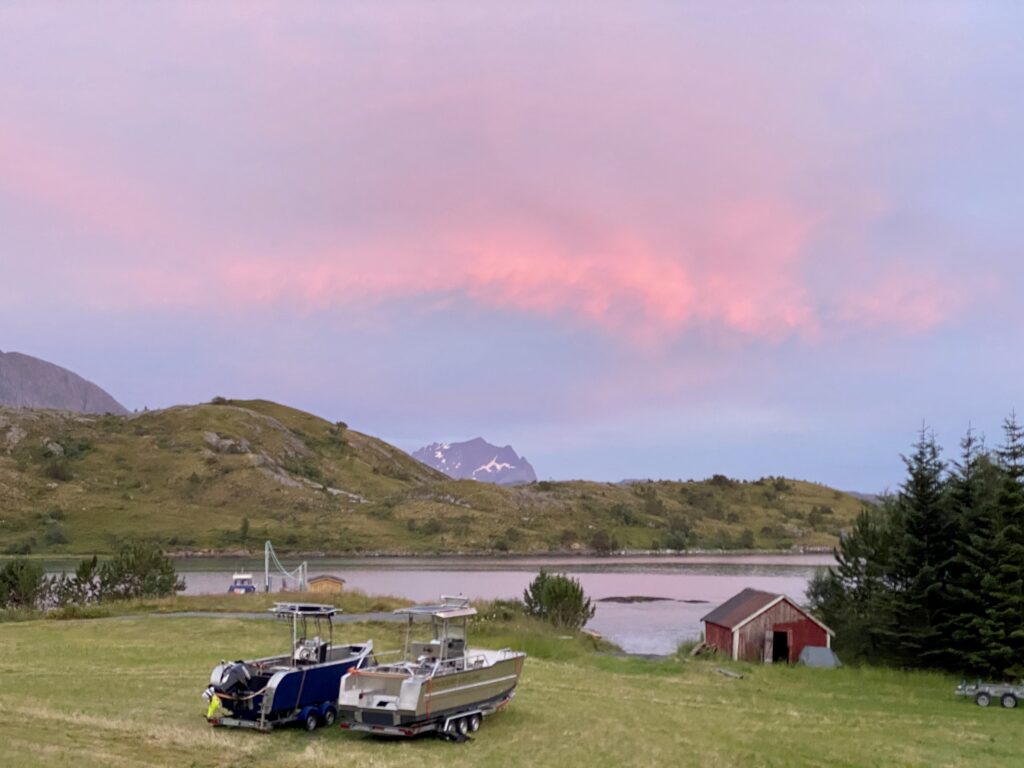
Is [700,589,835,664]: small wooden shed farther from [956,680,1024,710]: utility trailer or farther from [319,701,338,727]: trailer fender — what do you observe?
[319,701,338,727]: trailer fender

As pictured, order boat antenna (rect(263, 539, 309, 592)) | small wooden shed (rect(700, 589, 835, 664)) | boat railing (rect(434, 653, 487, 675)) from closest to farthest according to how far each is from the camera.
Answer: boat railing (rect(434, 653, 487, 675)), small wooden shed (rect(700, 589, 835, 664)), boat antenna (rect(263, 539, 309, 592))

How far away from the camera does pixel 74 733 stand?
1488cm

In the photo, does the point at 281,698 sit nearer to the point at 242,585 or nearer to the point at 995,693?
the point at 995,693

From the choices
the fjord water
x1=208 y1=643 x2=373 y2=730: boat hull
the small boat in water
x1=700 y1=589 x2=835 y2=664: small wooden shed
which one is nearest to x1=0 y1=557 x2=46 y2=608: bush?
the small boat in water

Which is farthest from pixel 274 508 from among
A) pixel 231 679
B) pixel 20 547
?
pixel 231 679

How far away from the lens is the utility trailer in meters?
24.3

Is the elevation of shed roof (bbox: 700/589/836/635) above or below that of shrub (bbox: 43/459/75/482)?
below

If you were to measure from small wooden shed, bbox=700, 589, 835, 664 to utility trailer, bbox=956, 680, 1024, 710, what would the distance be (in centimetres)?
1098

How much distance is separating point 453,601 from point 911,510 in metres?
22.9

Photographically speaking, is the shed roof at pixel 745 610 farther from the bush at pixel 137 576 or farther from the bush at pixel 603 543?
the bush at pixel 603 543

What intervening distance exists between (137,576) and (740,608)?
39395mm

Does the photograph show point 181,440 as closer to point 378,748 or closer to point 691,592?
point 691,592

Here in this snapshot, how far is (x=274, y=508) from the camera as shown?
157 meters

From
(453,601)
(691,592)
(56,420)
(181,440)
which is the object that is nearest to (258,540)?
(181,440)
